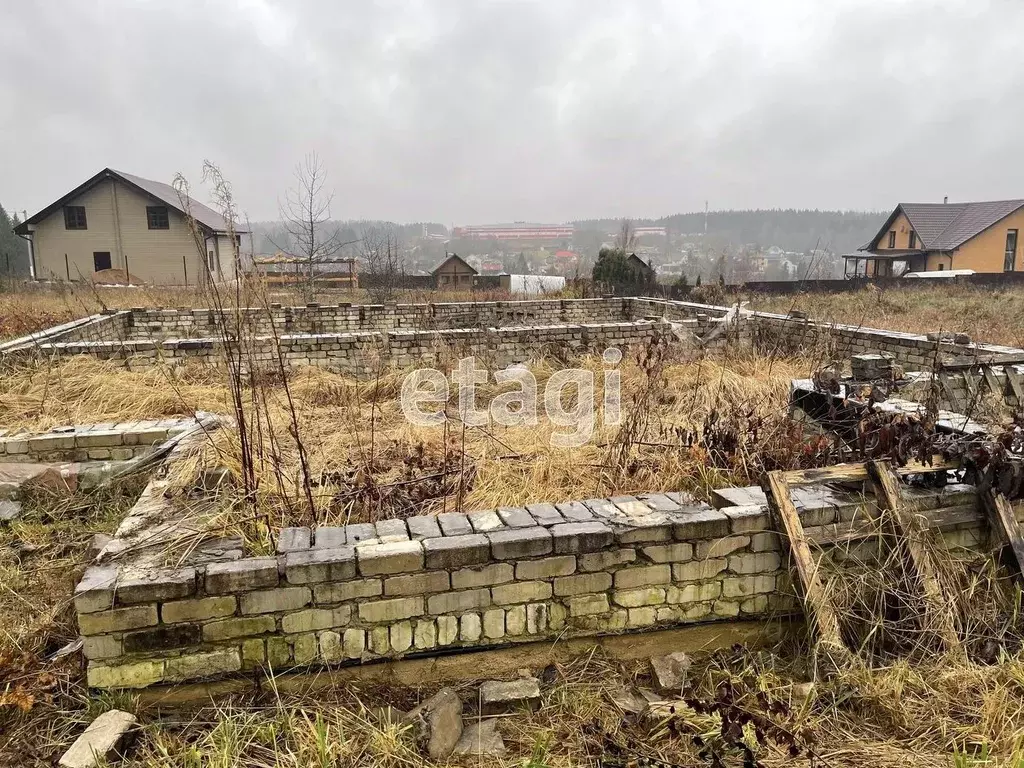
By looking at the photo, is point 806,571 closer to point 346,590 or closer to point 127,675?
point 346,590

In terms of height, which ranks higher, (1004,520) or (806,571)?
(1004,520)

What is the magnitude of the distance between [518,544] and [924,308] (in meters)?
19.3

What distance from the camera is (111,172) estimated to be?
93.9 feet

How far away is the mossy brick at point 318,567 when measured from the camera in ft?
9.52

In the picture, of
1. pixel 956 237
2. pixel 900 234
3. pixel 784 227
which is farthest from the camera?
pixel 784 227

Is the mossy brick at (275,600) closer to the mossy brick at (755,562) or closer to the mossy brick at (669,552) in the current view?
the mossy brick at (669,552)

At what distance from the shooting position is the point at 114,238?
29.5 m

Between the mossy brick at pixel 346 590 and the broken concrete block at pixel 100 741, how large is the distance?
87 centimetres

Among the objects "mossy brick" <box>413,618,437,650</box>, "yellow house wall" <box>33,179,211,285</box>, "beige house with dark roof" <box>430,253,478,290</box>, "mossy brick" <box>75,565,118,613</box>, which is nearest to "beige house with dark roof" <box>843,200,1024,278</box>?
"beige house with dark roof" <box>430,253,478,290</box>

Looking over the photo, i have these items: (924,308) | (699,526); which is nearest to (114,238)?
(924,308)

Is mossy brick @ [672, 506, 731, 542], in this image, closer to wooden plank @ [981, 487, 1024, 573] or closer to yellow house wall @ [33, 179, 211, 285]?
wooden plank @ [981, 487, 1024, 573]

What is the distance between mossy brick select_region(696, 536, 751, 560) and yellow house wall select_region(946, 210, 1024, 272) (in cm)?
3742

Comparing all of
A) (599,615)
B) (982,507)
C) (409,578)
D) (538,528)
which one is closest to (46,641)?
(409,578)

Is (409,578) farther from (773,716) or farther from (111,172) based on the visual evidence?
(111,172)
